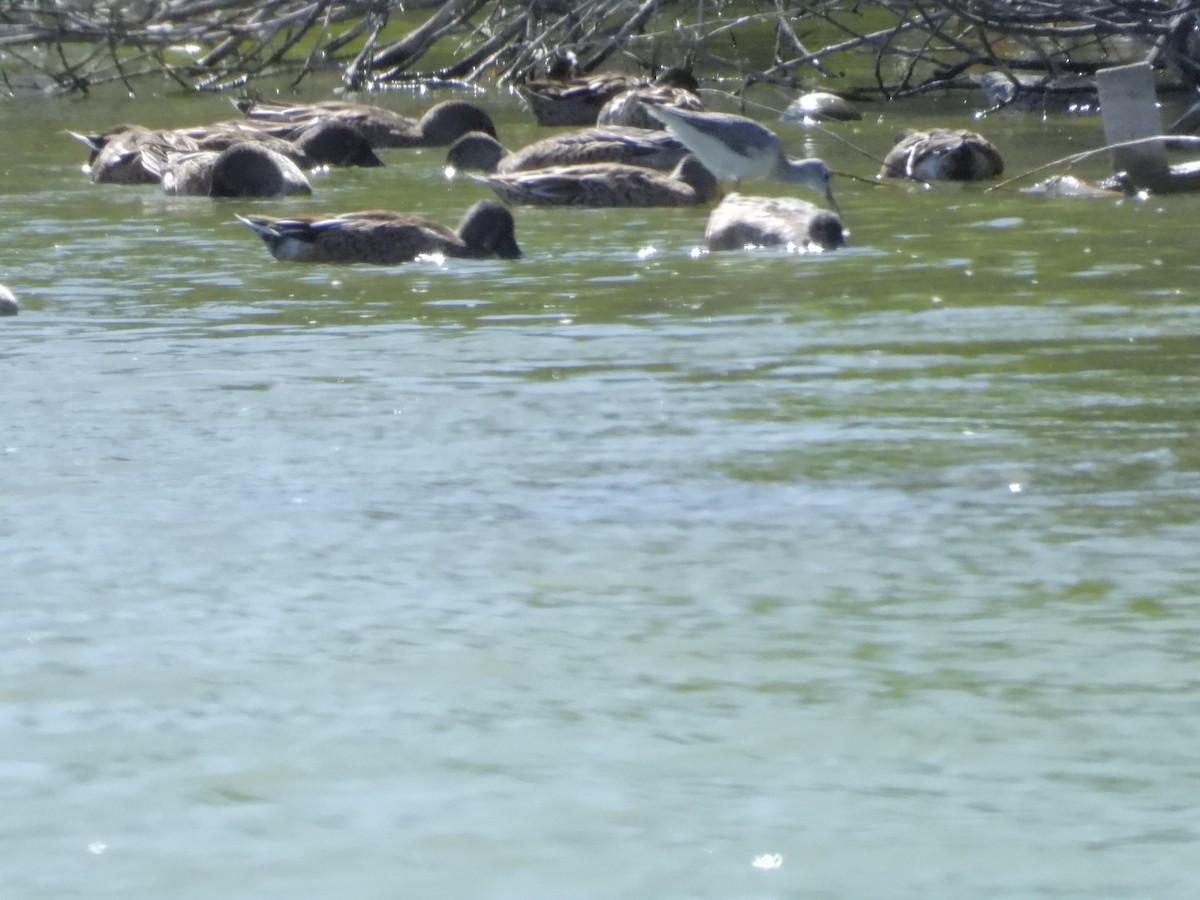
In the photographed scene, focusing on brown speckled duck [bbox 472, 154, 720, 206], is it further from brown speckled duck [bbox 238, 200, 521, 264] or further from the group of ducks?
brown speckled duck [bbox 238, 200, 521, 264]

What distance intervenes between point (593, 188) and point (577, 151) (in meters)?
1.93

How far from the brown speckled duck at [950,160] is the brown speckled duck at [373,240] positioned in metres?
4.34

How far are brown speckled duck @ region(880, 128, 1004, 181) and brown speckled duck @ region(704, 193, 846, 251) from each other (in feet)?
10.4

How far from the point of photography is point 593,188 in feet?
48.5

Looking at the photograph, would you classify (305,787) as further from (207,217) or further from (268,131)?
(268,131)

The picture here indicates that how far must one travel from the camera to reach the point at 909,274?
11078mm

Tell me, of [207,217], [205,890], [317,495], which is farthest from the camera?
[207,217]

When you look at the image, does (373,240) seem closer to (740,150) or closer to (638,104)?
(740,150)

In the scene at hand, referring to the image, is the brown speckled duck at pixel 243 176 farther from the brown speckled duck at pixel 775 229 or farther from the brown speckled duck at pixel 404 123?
the brown speckled duck at pixel 775 229

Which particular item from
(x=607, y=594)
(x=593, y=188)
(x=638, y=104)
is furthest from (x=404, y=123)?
(x=607, y=594)

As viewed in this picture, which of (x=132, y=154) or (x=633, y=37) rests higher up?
(x=633, y=37)

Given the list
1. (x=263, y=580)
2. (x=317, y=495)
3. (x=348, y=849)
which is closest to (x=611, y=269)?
(x=317, y=495)

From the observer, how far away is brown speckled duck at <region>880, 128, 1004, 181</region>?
15711mm

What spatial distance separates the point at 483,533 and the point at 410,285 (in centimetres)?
531
